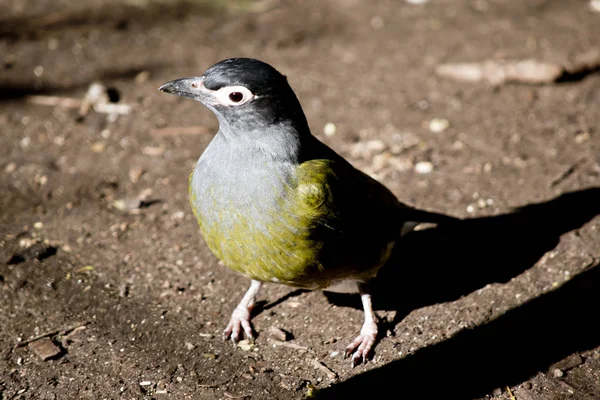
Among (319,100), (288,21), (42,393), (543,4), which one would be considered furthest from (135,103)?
(543,4)

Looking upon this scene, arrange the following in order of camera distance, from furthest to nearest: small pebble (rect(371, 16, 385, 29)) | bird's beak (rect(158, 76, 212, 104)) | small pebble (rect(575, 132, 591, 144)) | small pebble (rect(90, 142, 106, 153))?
small pebble (rect(371, 16, 385, 29)), small pebble (rect(90, 142, 106, 153)), small pebble (rect(575, 132, 591, 144)), bird's beak (rect(158, 76, 212, 104))

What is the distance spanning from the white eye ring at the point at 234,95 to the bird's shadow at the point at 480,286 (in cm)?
177

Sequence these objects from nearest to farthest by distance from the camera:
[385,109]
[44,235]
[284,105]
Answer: [284,105]
[44,235]
[385,109]

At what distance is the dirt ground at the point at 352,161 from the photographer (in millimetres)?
4449

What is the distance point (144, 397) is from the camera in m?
4.21

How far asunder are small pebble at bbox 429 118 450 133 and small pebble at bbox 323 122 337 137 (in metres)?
0.96

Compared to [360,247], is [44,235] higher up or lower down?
lower down

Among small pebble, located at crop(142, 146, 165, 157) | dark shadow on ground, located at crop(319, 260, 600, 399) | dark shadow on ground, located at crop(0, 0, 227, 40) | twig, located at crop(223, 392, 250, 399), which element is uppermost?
dark shadow on ground, located at crop(0, 0, 227, 40)

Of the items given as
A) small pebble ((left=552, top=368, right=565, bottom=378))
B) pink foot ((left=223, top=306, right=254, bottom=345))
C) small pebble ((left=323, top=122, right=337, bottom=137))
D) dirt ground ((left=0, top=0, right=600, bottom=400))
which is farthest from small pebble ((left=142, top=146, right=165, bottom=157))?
small pebble ((left=552, top=368, right=565, bottom=378))

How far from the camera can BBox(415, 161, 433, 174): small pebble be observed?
252 inches

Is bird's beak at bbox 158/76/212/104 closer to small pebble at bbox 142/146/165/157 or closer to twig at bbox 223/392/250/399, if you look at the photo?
twig at bbox 223/392/250/399

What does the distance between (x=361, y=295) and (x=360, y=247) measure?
500mm

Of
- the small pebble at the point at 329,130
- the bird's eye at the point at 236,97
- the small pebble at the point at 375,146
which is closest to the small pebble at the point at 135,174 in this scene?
the small pebble at the point at 329,130

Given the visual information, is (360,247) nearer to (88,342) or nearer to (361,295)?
(361,295)
